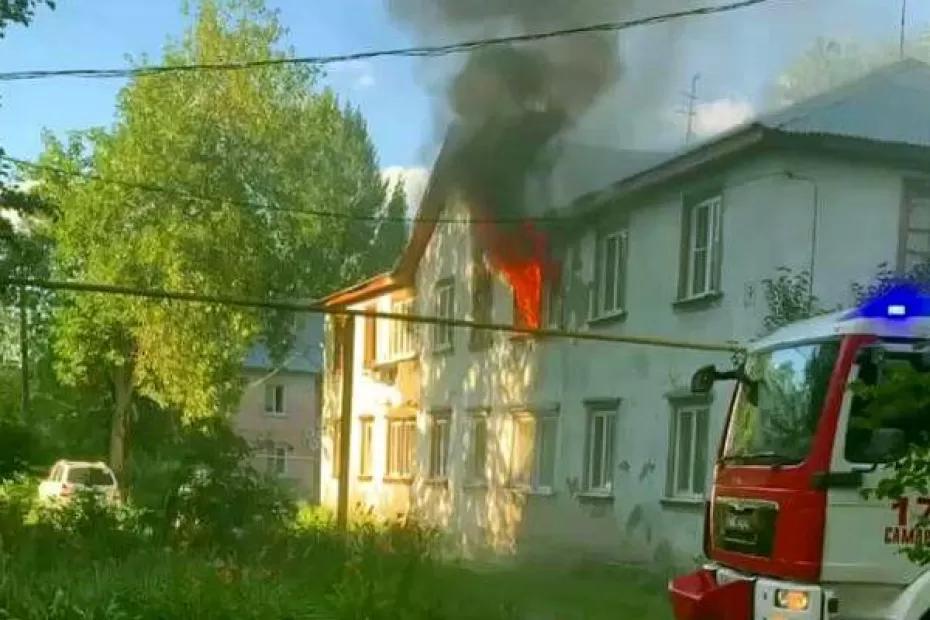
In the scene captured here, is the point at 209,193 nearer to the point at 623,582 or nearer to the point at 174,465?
the point at 174,465

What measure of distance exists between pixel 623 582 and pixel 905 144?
18.7ft

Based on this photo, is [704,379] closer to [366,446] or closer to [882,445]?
[882,445]

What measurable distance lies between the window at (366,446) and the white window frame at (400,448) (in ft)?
3.81

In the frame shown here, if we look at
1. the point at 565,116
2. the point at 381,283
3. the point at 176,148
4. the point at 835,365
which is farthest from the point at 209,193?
the point at 835,365

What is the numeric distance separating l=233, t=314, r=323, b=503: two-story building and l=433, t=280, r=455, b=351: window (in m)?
3.40

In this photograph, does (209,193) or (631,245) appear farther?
(209,193)

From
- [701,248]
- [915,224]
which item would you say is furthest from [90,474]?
[915,224]

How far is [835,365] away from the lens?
7.43 metres

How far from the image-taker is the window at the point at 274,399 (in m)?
43.1

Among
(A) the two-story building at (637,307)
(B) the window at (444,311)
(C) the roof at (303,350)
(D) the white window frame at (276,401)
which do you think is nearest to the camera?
(A) the two-story building at (637,307)

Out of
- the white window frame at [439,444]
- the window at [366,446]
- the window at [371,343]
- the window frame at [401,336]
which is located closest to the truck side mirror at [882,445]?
the white window frame at [439,444]

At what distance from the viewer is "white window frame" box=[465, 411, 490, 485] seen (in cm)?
2209

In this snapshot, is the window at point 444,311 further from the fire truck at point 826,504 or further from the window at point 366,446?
the fire truck at point 826,504

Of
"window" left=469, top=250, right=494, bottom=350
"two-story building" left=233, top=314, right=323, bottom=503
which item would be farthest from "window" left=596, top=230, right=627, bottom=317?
"two-story building" left=233, top=314, right=323, bottom=503
